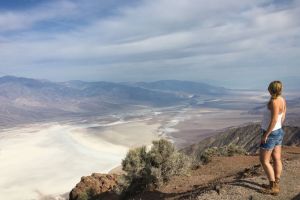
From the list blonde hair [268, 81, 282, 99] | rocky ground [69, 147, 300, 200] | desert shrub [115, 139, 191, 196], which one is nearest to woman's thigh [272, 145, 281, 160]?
rocky ground [69, 147, 300, 200]

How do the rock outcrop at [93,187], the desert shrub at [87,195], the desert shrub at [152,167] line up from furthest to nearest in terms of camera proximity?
the rock outcrop at [93,187] < the desert shrub at [87,195] < the desert shrub at [152,167]

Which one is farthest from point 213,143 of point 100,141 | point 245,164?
point 245,164

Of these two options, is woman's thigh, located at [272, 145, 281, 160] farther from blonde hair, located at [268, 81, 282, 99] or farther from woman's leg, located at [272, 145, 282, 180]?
blonde hair, located at [268, 81, 282, 99]

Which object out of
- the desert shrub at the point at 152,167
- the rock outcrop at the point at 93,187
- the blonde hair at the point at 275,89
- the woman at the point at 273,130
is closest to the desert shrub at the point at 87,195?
the rock outcrop at the point at 93,187

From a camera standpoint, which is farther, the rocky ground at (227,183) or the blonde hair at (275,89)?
the rocky ground at (227,183)

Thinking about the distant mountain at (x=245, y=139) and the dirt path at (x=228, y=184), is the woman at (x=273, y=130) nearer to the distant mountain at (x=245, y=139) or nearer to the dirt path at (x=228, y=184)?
the dirt path at (x=228, y=184)

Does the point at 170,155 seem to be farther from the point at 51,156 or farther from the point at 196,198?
the point at 51,156
